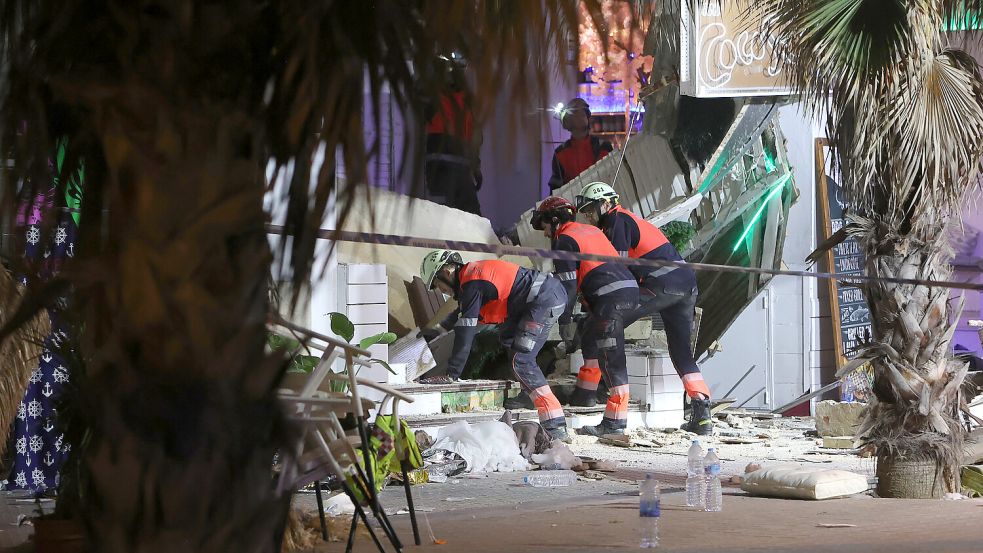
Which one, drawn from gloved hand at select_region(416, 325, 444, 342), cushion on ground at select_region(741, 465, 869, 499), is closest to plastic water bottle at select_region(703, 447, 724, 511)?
cushion on ground at select_region(741, 465, 869, 499)

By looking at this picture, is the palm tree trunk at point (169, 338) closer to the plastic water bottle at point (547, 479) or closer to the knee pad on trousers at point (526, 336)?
the plastic water bottle at point (547, 479)

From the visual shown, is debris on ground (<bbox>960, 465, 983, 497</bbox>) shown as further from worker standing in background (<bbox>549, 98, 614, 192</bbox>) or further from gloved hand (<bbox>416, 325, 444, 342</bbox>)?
worker standing in background (<bbox>549, 98, 614, 192</bbox>)

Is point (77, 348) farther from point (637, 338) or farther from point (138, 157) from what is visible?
point (637, 338)

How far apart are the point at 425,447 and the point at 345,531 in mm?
3209

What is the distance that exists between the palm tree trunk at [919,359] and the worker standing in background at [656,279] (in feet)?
13.9

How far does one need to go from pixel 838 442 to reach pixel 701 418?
138 centimetres

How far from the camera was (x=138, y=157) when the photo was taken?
2594 mm

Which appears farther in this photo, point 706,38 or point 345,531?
point 706,38

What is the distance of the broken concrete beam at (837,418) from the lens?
1194 cm

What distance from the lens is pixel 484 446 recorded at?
9789 millimetres

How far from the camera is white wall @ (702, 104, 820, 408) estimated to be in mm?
15852

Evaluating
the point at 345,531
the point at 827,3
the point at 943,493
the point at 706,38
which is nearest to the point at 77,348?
the point at 345,531

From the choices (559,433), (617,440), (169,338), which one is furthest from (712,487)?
(169,338)

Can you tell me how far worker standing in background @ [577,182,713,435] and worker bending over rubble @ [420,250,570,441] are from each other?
1.03 m
